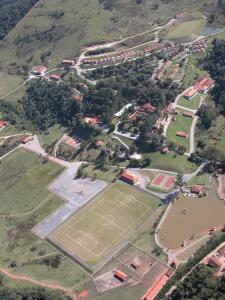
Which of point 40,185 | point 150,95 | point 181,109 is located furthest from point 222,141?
point 40,185

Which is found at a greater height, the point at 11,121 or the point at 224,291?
the point at 224,291

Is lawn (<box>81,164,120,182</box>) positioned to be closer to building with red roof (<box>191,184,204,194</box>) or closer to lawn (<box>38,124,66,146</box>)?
building with red roof (<box>191,184,204,194</box>)

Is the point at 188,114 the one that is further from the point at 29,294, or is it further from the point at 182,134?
the point at 29,294

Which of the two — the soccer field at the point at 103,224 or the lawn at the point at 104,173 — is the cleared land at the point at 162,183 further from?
the lawn at the point at 104,173

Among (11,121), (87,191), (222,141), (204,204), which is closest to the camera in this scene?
(204,204)

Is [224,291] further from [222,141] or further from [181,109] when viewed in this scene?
[181,109]
